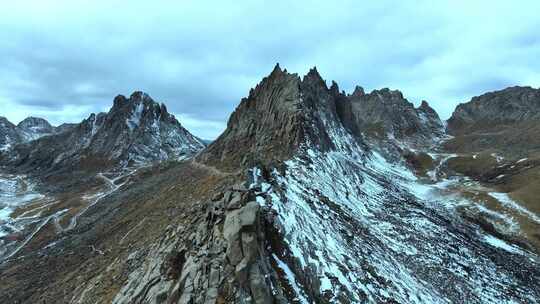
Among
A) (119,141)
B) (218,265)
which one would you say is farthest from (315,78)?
(119,141)

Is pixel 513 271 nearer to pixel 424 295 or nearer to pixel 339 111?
pixel 424 295

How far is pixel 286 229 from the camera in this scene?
24297 mm

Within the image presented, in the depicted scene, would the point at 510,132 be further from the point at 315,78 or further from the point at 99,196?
the point at 99,196

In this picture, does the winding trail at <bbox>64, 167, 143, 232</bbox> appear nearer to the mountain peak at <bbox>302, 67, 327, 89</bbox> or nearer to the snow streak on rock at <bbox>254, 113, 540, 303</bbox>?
the snow streak on rock at <bbox>254, 113, 540, 303</bbox>

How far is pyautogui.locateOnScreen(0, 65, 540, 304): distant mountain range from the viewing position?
65.4ft

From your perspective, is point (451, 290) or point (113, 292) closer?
point (113, 292)

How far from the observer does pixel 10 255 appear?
2216 inches

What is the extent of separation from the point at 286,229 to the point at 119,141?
524 ft

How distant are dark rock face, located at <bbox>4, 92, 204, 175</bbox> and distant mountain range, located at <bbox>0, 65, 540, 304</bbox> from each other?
3795cm

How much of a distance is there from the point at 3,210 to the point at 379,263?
109429 millimetres

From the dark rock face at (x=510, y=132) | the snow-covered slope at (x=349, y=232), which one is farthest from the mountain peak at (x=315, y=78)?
the dark rock face at (x=510, y=132)

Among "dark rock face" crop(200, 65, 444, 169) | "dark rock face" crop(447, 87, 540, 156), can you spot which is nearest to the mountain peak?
"dark rock face" crop(200, 65, 444, 169)

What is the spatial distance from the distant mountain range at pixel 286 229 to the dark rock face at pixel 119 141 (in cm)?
3795

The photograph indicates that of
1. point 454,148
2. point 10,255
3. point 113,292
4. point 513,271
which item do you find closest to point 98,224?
point 10,255
